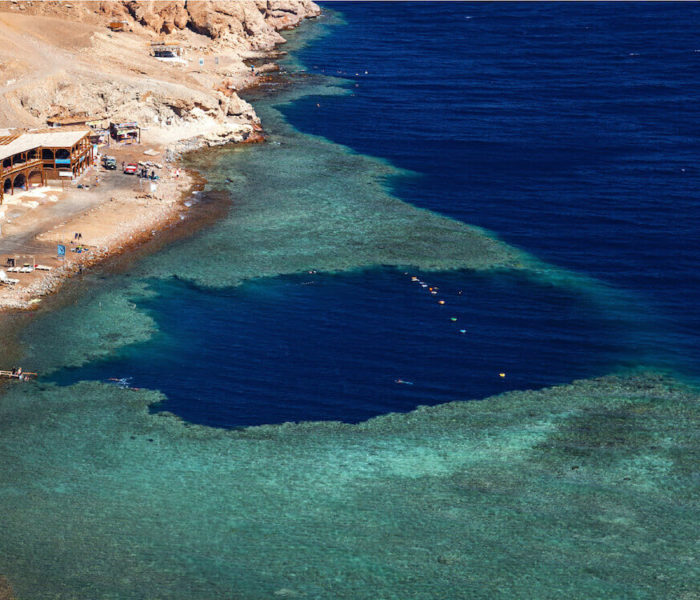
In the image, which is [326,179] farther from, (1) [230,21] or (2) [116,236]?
(1) [230,21]

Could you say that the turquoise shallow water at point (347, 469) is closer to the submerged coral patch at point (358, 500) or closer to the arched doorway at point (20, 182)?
the submerged coral patch at point (358, 500)

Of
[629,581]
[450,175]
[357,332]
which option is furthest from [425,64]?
[629,581]

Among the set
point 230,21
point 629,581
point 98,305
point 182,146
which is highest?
point 230,21

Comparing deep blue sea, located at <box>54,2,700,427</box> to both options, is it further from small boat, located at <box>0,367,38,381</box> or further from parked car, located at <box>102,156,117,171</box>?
parked car, located at <box>102,156,117,171</box>

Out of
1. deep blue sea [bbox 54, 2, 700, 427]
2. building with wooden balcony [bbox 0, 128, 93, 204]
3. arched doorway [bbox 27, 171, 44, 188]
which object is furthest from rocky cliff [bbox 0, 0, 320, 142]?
deep blue sea [bbox 54, 2, 700, 427]

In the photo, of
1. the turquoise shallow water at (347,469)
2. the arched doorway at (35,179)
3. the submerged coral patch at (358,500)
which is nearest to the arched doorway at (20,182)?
the arched doorway at (35,179)

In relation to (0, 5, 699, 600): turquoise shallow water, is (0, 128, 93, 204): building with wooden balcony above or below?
above

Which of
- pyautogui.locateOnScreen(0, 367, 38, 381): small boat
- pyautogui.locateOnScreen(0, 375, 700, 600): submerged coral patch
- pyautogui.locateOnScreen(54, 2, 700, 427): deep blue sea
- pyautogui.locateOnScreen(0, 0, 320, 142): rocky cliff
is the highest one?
pyautogui.locateOnScreen(0, 0, 320, 142): rocky cliff
